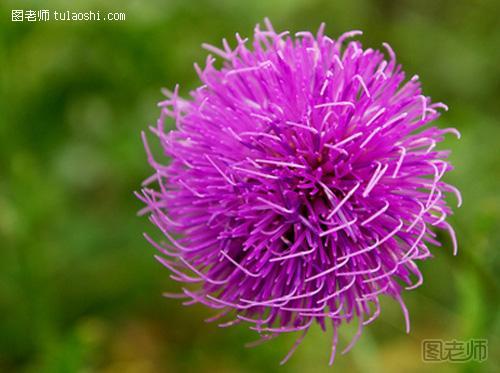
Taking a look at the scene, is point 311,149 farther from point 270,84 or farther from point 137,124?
point 137,124

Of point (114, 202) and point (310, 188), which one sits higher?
point (310, 188)

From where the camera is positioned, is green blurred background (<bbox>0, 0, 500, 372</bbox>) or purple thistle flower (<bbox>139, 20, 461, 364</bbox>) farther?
green blurred background (<bbox>0, 0, 500, 372</bbox>)

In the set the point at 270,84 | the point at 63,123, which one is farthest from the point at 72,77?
the point at 270,84

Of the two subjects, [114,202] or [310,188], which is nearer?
[310,188]

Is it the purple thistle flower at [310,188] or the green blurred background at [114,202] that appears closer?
the purple thistle flower at [310,188]
